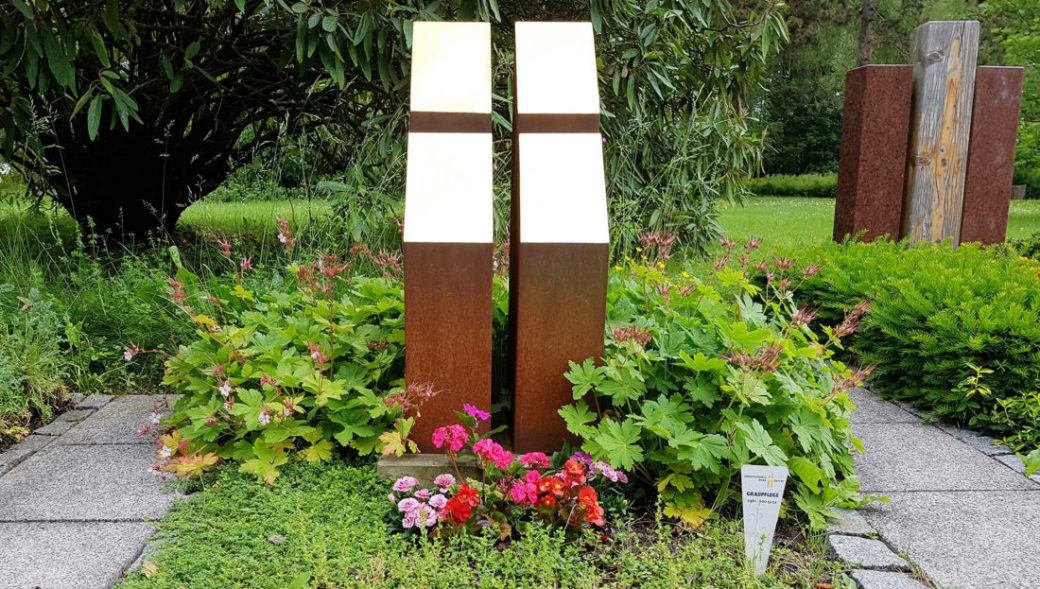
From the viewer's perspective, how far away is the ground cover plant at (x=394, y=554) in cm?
182

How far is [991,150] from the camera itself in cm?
506

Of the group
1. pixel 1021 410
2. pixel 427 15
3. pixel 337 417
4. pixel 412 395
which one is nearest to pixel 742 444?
pixel 412 395

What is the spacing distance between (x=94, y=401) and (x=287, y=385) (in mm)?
1415

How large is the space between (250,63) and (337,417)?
3.62 meters

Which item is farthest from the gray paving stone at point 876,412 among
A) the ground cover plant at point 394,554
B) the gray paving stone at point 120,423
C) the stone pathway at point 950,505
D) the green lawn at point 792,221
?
the green lawn at point 792,221

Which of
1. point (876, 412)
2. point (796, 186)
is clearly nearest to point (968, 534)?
point (876, 412)

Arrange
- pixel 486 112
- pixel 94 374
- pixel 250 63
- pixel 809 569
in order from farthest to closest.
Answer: pixel 250 63
pixel 94 374
pixel 486 112
pixel 809 569

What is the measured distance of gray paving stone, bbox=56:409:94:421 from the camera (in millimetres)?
3020

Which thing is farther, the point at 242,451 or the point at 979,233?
the point at 979,233

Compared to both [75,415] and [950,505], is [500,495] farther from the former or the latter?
[75,415]

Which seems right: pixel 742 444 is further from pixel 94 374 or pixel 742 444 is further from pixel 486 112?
pixel 94 374

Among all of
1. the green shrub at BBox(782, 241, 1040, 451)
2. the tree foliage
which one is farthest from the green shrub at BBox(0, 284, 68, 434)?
the green shrub at BBox(782, 241, 1040, 451)

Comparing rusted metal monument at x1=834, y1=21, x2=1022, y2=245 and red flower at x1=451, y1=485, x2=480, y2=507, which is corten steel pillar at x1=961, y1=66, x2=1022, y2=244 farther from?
red flower at x1=451, y1=485, x2=480, y2=507

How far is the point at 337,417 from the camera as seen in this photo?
7.84 ft
